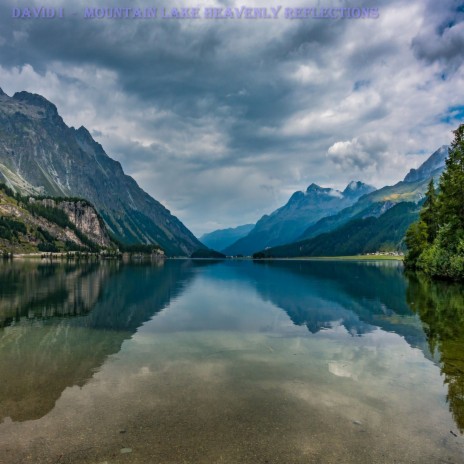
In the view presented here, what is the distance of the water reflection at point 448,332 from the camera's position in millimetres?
22397

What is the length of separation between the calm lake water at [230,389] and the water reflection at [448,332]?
18 centimetres

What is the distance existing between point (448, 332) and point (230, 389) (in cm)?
2838

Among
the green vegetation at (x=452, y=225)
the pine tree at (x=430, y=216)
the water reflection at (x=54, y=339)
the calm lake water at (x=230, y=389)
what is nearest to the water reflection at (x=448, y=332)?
the calm lake water at (x=230, y=389)

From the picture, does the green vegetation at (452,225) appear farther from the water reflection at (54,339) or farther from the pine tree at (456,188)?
the water reflection at (54,339)

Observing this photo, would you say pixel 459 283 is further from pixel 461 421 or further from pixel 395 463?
pixel 395 463

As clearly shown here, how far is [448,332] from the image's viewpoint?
39500mm

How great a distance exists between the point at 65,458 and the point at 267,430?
8661mm

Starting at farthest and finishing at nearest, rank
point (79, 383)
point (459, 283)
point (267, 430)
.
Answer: point (459, 283) → point (79, 383) → point (267, 430)

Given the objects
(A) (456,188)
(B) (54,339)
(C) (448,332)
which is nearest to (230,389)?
(B) (54,339)

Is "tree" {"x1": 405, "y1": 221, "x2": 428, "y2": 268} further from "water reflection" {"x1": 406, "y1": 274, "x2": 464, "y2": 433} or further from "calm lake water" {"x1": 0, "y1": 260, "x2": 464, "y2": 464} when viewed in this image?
"calm lake water" {"x1": 0, "y1": 260, "x2": 464, "y2": 464}

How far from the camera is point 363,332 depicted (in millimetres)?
41906

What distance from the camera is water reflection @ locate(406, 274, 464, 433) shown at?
22397 millimetres

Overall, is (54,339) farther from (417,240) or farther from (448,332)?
(417,240)

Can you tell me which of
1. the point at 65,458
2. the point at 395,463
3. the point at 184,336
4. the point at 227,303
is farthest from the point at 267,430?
the point at 227,303
